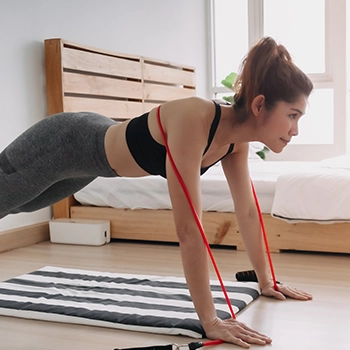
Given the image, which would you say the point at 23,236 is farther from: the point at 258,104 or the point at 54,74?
the point at 258,104

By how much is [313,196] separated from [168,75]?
251 centimetres

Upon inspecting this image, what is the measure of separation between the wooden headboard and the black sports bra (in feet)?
6.28

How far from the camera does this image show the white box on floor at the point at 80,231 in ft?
11.6

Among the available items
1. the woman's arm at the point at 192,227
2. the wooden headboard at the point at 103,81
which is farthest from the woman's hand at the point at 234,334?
the wooden headboard at the point at 103,81

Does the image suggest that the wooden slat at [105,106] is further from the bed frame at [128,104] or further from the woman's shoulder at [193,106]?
the woman's shoulder at [193,106]

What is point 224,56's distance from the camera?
20.3 ft

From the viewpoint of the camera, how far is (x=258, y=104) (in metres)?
1.77

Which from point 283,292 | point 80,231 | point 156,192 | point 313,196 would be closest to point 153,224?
point 156,192

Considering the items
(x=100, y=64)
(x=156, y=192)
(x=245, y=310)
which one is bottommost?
(x=245, y=310)

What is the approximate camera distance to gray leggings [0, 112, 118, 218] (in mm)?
1957

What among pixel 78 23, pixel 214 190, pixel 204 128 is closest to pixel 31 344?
pixel 204 128

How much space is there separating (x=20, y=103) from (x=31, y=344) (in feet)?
6.77

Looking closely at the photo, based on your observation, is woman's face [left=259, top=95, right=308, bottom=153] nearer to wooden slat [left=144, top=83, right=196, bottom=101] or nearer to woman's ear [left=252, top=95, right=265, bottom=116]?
woman's ear [left=252, top=95, right=265, bottom=116]

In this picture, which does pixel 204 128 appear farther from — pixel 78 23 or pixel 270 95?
pixel 78 23
